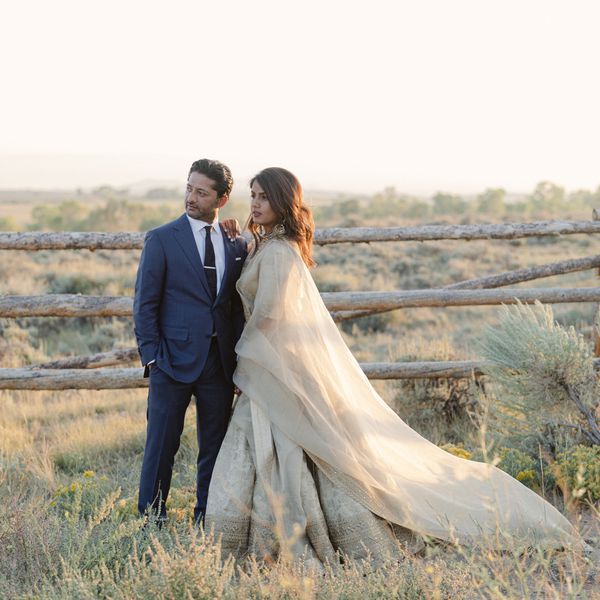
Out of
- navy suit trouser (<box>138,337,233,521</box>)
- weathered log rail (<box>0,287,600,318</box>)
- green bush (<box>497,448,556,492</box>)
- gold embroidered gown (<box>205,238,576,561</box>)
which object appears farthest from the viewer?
weathered log rail (<box>0,287,600,318</box>)

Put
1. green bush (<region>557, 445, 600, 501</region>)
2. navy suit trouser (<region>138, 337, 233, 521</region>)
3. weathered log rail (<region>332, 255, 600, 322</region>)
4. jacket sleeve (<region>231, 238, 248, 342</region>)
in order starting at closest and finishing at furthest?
navy suit trouser (<region>138, 337, 233, 521</region>)
jacket sleeve (<region>231, 238, 248, 342</region>)
green bush (<region>557, 445, 600, 501</region>)
weathered log rail (<region>332, 255, 600, 322</region>)

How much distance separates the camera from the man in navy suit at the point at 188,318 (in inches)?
148

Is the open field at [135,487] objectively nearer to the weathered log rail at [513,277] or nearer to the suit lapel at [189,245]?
the weathered log rail at [513,277]

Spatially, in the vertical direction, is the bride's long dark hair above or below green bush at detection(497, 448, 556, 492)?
above

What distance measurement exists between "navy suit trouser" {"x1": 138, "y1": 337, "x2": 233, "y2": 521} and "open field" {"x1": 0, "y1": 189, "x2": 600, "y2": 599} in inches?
6.1

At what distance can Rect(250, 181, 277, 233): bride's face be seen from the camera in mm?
3732

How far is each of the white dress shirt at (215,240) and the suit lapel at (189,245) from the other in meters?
0.03

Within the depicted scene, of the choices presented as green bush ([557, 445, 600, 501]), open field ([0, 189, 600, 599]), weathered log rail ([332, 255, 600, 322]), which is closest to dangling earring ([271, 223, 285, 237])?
open field ([0, 189, 600, 599])

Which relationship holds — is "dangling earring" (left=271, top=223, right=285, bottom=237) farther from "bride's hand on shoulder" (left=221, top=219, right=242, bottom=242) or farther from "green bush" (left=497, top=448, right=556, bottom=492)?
"green bush" (left=497, top=448, right=556, bottom=492)

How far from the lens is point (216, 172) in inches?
147

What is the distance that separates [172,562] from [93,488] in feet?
6.07

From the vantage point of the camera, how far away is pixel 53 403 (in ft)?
24.2

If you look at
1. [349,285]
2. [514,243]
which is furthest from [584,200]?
[349,285]

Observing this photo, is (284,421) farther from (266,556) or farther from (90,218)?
(90,218)
